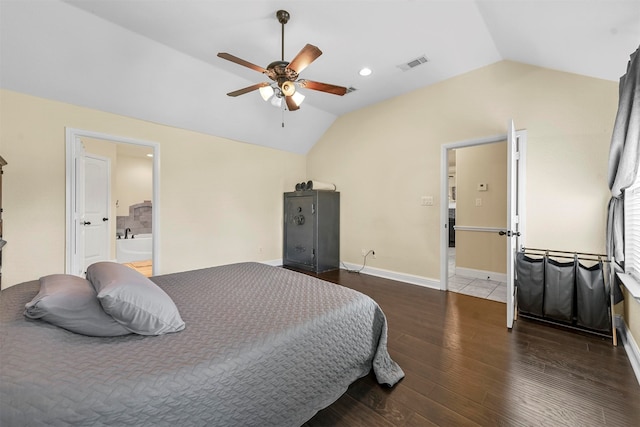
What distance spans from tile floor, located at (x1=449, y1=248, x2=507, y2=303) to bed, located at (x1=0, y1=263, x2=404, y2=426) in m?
2.24

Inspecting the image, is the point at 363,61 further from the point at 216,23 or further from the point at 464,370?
the point at 464,370

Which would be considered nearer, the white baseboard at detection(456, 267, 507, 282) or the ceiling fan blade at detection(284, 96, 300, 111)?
the ceiling fan blade at detection(284, 96, 300, 111)

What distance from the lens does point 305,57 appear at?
1.94 meters

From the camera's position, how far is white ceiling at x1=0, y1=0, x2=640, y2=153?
208 cm

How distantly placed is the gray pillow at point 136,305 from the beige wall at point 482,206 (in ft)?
14.3

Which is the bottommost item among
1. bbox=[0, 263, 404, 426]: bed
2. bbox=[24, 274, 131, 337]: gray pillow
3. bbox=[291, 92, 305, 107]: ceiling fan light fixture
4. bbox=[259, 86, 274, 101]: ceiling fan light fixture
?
bbox=[0, 263, 404, 426]: bed

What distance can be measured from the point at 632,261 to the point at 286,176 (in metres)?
4.58

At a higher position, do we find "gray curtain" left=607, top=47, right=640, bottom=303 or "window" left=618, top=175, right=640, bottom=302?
"gray curtain" left=607, top=47, right=640, bottom=303

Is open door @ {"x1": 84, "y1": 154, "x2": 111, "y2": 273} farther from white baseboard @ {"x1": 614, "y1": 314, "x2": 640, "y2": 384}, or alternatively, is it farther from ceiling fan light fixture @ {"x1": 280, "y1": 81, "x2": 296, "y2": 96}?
white baseboard @ {"x1": 614, "y1": 314, "x2": 640, "y2": 384}

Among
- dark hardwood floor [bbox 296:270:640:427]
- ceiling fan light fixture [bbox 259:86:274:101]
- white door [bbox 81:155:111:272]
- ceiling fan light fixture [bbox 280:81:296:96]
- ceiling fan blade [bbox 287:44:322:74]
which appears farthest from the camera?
white door [bbox 81:155:111:272]

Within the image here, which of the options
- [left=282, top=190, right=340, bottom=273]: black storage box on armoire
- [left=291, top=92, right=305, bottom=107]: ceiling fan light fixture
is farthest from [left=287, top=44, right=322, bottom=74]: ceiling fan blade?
[left=282, top=190, right=340, bottom=273]: black storage box on armoire

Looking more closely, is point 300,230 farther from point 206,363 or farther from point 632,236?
point 632,236

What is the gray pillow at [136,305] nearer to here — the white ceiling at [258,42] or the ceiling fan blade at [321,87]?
the ceiling fan blade at [321,87]

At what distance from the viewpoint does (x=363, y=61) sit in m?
3.04
